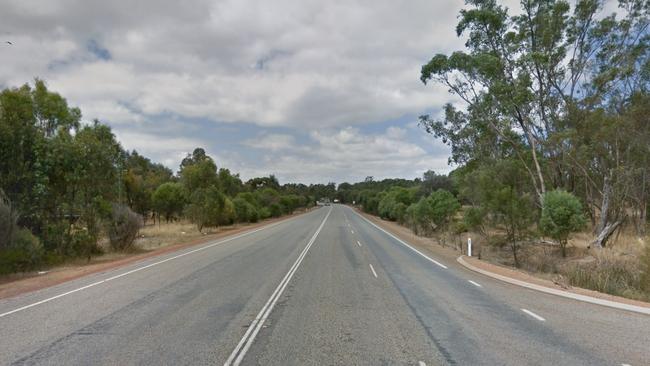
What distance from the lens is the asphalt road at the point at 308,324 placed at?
587cm

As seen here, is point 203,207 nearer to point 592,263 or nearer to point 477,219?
point 477,219

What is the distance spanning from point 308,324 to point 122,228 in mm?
18502

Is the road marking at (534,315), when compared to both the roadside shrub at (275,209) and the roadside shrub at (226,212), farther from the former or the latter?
the roadside shrub at (275,209)

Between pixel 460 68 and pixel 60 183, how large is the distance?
25.0 m

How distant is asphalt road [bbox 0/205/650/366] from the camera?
5.87 m

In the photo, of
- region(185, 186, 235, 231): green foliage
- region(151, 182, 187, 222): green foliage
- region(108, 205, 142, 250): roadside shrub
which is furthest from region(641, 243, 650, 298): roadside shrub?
region(151, 182, 187, 222): green foliage

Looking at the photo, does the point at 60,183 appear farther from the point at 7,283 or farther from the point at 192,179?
the point at 192,179

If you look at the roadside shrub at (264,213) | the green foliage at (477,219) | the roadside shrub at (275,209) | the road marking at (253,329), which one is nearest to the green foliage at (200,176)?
the roadside shrub at (264,213)

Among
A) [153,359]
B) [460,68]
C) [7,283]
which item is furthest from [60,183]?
[460,68]

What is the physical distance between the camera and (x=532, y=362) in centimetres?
568

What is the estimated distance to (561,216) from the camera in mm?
22812

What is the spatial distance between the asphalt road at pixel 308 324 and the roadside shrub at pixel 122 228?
10.3 meters

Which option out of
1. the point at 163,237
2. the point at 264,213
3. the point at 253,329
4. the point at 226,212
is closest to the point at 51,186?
the point at 163,237

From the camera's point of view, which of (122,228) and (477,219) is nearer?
(122,228)
